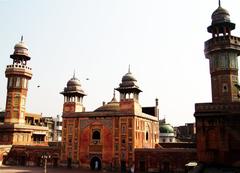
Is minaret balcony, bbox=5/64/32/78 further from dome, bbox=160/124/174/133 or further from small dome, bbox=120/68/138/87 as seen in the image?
dome, bbox=160/124/174/133

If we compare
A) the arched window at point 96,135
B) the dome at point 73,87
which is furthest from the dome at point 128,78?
the arched window at point 96,135

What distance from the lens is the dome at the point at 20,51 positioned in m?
44.2

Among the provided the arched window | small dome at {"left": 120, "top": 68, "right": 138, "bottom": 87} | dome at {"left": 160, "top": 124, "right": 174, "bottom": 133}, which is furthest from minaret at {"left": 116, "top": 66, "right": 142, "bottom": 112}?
dome at {"left": 160, "top": 124, "right": 174, "bottom": 133}

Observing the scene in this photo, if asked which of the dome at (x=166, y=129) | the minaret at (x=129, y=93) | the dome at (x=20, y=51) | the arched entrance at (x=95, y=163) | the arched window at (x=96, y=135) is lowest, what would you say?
the arched entrance at (x=95, y=163)

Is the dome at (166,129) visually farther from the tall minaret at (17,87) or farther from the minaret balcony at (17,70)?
the minaret balcony at (17,70)

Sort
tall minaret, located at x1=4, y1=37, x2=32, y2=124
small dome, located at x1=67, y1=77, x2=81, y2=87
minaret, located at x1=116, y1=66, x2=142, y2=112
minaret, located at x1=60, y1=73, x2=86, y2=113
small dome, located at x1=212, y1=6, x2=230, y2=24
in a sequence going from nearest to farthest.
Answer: small dome, located at x1=212, y1=6, x2=230, y2=24 < minaret, located at x1=116, y1=66, x2=142, y2=112 < minaret, located at x1=60, y1=73, x2=86, y2=113 < small dome, located at x1=67, y1=77, x2=81, y2=87 < tall minaret, located at x1=4, y1=37, x2=32, y2=124

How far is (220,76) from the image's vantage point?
31047 mm

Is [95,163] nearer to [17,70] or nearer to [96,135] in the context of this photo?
[96,135]

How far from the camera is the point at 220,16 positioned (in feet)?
105

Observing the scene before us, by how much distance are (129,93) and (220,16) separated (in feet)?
46.6

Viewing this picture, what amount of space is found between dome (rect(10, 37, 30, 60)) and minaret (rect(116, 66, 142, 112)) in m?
16.9

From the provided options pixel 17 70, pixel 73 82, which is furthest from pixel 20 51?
pixel 73 82

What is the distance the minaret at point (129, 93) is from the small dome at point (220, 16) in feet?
40.3

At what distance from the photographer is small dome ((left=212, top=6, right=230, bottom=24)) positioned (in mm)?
31681
